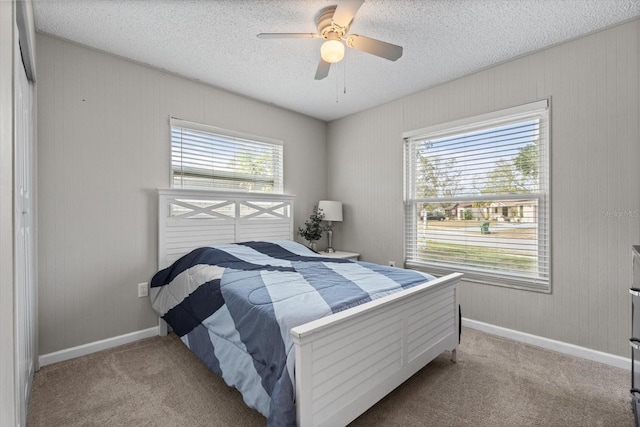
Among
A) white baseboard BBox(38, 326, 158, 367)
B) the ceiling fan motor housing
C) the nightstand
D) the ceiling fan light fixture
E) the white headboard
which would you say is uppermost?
the ceiling fan motor housing

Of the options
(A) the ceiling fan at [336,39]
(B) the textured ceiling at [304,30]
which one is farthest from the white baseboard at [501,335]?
(A) the ceiling fan at [336,39]

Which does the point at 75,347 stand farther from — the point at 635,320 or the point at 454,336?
the point at 635,320

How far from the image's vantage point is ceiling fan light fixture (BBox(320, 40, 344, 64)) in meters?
1.93

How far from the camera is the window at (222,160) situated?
305cm

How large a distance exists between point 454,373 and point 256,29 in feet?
9.32

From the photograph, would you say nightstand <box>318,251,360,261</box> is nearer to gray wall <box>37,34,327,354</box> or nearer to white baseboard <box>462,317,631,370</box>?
white baseboard <box>462,317,631,370</box>

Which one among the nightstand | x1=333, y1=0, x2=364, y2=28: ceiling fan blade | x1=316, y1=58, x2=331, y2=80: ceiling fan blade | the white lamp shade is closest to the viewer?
x1=333, y1=0, x2=364, y2=28: ceiling fan blade

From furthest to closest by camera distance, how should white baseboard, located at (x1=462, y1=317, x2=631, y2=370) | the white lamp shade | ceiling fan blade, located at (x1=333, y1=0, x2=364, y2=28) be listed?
the white lamp shade, white baseboard, located at (x1=462, y1=317, x2=631, y2=370), ceiling fan blade, located at (x1=333, y1=0, x2=364, y2=28)

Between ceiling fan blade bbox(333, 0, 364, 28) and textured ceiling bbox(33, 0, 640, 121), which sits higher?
textured ceiling bbox(33, 0, 640, 121)

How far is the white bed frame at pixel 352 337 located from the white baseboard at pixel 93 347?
0.15 meters

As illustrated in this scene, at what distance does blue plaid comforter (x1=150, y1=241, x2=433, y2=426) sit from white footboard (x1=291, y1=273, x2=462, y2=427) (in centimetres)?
10

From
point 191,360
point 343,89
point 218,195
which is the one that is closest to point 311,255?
point 218,195

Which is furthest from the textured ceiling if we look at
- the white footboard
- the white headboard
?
the white footboard

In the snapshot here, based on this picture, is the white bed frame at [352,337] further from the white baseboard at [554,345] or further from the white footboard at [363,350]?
the white baseboard at [554,345]
